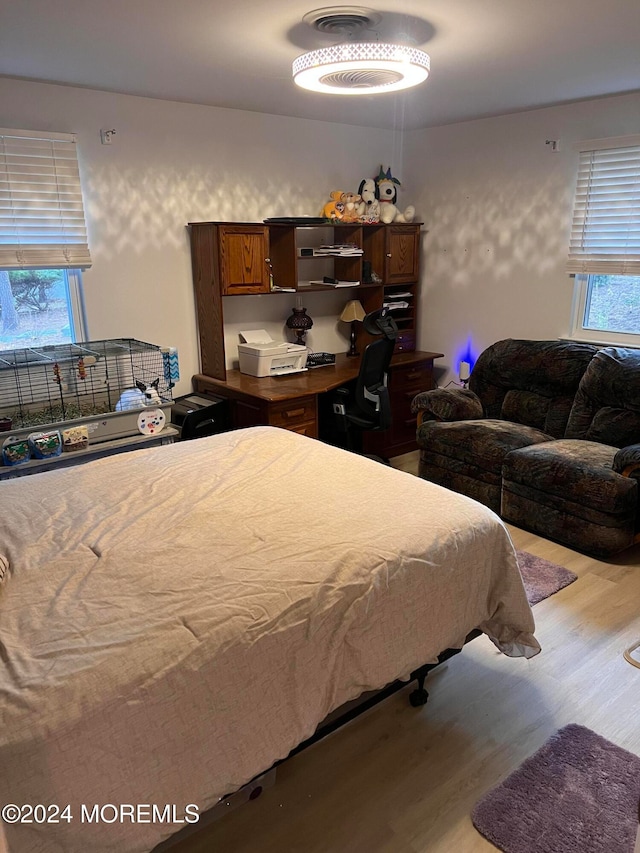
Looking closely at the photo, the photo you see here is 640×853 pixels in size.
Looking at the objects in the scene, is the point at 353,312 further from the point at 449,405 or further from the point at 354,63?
the point at 354,63

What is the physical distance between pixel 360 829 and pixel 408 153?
4.79 m

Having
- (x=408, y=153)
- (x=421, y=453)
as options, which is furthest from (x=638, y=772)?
(x=408, y=153)

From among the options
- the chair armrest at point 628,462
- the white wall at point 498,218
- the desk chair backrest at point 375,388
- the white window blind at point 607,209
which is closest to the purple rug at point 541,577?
the chair armrest at point 628,462

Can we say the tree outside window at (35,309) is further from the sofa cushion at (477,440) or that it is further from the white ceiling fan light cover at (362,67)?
the sofa cushion at (477,440)

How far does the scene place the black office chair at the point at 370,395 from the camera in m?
4.00

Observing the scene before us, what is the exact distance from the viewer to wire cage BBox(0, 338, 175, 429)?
3105mm

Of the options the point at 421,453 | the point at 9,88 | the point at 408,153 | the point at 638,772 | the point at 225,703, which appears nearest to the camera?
the point at 225,703

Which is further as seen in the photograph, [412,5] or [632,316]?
[632,316]

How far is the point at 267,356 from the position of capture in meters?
4.05

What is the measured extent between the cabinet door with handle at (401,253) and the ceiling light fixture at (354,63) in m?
2.13

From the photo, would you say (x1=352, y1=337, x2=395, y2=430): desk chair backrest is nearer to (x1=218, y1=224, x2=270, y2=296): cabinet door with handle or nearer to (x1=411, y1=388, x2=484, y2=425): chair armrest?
(x1=411, y1=388, x2=484, y2=425): chair armrest

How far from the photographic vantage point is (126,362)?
11.4 feet

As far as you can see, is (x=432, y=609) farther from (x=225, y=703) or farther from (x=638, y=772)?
(x=638, y=772)

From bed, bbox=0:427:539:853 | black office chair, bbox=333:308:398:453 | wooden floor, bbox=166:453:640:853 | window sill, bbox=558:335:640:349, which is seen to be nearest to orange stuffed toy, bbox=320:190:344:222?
black office chair, bbox=333:308:398:453
